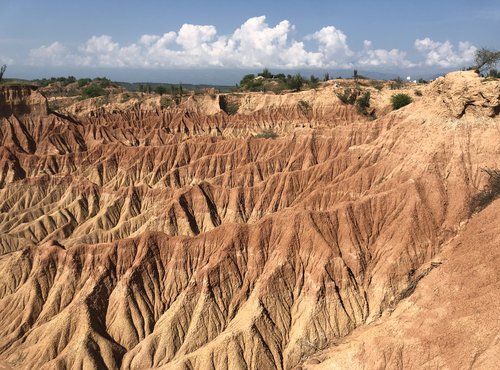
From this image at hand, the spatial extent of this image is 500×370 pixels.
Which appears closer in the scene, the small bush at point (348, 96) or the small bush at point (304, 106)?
the small bush at point (304, 106)

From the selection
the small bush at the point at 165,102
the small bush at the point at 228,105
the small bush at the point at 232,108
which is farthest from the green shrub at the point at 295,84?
the small bush at the point at 165,102

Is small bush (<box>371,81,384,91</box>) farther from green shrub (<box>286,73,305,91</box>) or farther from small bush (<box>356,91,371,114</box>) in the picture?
green shrub (<box>286,73,305,91</box>)

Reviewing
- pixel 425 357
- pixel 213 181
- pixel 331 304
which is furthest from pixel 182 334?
pixel 213 181

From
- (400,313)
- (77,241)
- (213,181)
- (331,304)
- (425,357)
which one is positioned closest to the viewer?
(425,357)

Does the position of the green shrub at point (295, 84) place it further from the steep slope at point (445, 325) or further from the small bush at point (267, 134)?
the steep slope at point (445, 325)

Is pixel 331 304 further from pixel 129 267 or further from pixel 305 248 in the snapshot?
pixel 129 267

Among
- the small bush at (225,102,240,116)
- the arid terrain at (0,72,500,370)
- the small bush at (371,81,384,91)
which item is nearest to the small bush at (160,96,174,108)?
the small bush at (225,102,240,116)

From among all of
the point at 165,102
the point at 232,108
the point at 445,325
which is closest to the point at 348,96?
the point at 232,108

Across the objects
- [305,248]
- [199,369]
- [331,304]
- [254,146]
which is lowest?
[199,369]
